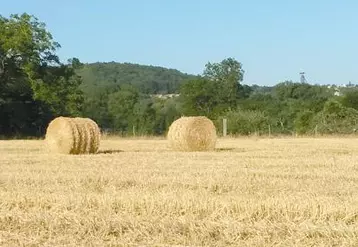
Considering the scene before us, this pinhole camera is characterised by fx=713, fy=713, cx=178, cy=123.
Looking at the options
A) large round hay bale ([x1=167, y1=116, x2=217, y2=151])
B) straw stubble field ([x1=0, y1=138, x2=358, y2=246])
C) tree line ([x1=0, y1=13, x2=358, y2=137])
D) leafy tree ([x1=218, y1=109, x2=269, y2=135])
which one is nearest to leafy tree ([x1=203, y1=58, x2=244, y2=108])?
tree line ([x1=0, y1=13, x2=358, y2=137])

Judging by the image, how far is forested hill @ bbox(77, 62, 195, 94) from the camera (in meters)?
109

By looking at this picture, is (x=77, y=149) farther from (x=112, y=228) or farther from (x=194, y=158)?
(x=112, y=228)

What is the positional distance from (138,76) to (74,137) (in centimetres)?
10200

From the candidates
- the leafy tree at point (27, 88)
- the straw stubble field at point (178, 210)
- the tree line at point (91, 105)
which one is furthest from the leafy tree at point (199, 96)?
the straw stubble field at point (178, 210)

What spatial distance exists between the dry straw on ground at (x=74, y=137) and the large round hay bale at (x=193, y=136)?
8.21 ft

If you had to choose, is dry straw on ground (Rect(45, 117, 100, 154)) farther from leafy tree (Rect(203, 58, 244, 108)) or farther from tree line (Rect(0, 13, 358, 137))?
leafy tree (Rect(203, 58, 244, 108))

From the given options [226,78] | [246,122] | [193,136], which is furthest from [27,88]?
[226,78]

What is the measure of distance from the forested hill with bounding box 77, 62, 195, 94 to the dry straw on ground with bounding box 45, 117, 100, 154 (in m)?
82.0

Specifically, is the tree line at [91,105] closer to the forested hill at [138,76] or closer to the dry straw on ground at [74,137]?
the dry straw on ground at [74,137]

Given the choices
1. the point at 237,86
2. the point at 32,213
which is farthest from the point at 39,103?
the point at 237,86

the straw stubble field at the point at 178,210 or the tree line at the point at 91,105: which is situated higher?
the tree line at the point at 91,105

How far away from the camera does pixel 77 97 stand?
127 feet

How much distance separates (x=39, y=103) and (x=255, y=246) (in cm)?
3352

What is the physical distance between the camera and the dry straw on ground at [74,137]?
762 inches
